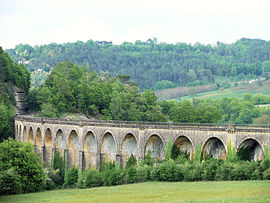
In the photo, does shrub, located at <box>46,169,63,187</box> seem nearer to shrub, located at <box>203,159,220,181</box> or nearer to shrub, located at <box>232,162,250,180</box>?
shrub, located at <box>203,159,220,181</box>

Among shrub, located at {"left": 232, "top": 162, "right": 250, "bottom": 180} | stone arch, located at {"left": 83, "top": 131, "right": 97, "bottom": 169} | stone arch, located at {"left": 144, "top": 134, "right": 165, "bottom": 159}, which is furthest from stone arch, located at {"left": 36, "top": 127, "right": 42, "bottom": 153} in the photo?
shrub, located at {"left": 232, "top": 162, "right": 250, "bottom": 180}

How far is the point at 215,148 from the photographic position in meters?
59.9

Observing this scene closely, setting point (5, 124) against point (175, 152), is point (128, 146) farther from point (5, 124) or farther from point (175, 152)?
point (5, 124)

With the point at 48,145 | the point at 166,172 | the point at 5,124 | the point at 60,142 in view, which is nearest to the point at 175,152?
the point at 166,172

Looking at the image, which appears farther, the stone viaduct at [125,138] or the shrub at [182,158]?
the shrub at [182,158]

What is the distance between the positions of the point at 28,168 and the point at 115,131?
1389 cm

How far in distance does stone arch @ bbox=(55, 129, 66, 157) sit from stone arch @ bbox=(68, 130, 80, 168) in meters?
2.84

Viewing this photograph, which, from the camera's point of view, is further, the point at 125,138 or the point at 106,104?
the point at 106,104

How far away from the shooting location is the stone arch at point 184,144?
62.4m

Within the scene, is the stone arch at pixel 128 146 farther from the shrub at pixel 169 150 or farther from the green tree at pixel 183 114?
the green tree at pixel 183 114

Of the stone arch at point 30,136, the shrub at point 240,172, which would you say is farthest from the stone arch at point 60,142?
the shrub at point 240,172

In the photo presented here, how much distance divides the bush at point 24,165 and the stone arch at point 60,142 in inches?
870

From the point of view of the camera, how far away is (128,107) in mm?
128375

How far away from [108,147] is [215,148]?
67.1ft
